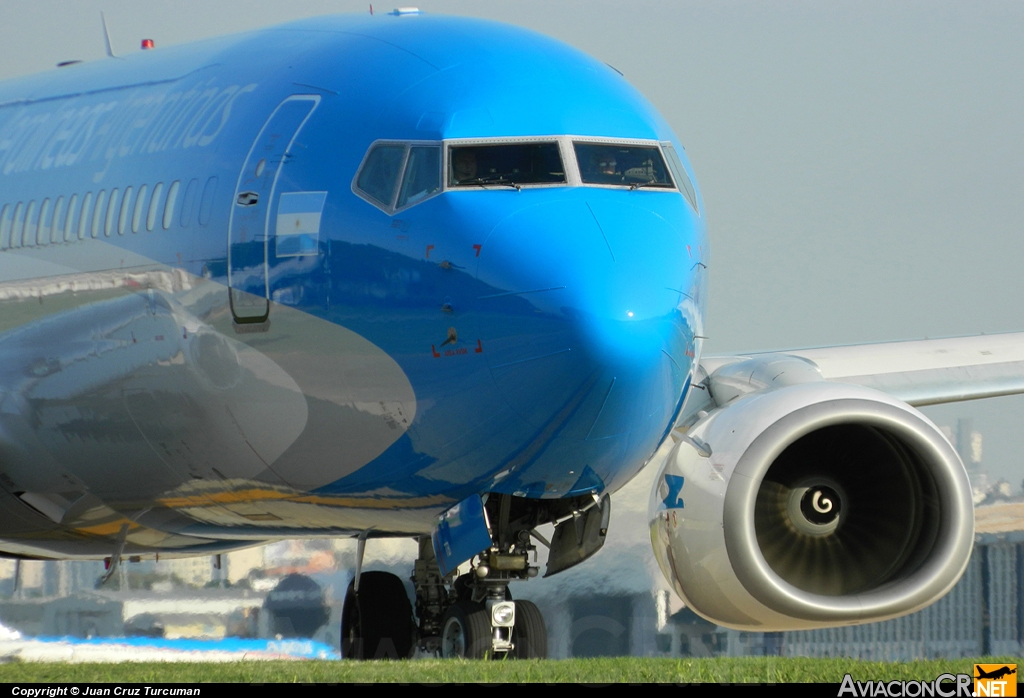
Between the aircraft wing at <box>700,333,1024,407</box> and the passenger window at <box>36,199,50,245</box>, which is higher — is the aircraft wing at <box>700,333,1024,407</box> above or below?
below

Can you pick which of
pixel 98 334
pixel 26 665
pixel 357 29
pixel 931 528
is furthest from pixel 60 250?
pixel 931 528

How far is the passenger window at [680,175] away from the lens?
10680 mm

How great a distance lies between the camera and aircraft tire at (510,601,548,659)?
39.3 feet

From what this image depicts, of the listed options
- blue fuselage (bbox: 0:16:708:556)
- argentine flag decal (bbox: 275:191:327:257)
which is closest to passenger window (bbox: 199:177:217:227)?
blue fuselage (bbox: 0:16:708:556)

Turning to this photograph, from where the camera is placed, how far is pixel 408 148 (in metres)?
10.0

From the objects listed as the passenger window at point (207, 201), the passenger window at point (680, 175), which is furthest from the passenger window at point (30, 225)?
the passenger window at point (680, 175)

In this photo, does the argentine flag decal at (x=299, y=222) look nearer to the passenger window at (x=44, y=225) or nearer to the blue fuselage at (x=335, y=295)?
the blue fuselage at (x=335, y=295)

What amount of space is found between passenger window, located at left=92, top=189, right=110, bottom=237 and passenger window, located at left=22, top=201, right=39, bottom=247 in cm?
79

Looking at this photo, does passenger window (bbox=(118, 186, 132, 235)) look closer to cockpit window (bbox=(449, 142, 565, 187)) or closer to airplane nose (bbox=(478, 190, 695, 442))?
cockpit window (bbox=(449, 142, 565, 187))

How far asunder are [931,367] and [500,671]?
5828 mm

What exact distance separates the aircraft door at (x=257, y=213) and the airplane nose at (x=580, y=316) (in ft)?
5.11

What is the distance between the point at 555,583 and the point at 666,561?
800 centimetres

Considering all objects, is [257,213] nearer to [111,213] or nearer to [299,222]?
[299,222]

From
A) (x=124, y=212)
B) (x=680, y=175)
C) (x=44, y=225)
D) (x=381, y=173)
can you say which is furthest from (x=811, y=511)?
(x=44, y=225)
